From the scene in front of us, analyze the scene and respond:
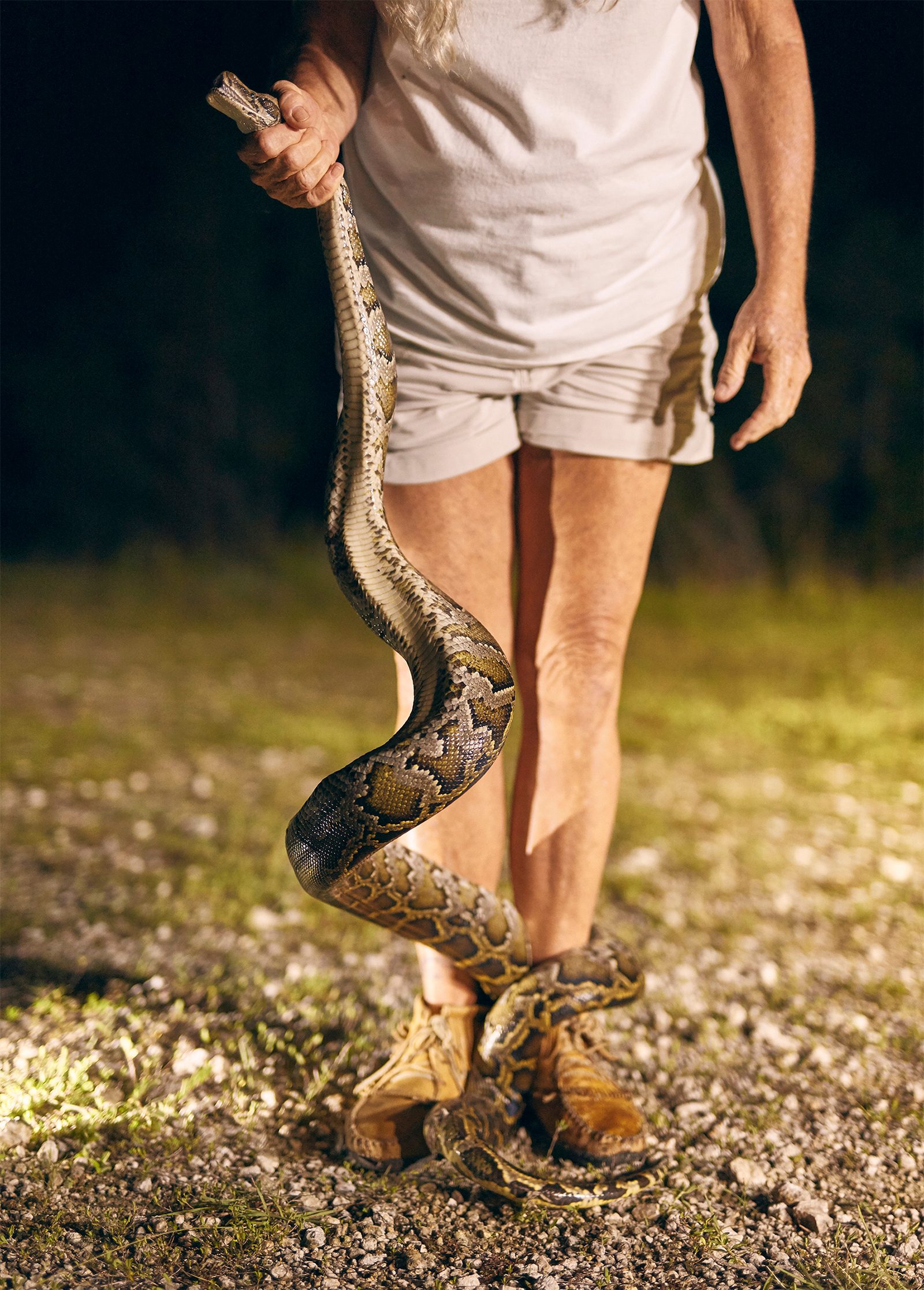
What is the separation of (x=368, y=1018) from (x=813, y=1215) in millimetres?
1133

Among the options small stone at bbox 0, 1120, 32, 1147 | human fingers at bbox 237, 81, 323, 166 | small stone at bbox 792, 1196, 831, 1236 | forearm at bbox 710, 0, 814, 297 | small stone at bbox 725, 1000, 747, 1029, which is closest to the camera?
human fingers at bbox 237, 81, 323, 166

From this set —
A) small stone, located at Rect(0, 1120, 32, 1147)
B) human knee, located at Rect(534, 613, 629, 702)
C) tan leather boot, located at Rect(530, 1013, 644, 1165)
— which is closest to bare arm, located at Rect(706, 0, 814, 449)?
human knee, located at Rect(534, 613, 629, 702)

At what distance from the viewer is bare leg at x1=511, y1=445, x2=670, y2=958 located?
2.24 meters

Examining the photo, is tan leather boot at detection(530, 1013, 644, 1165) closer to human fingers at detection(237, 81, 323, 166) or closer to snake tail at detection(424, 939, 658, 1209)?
snake tail at detection(424, 939, 658, 1209)

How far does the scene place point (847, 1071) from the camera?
240 cm

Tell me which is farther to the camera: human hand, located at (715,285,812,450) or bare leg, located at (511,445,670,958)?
bare leg, located at (511,445,670,958)

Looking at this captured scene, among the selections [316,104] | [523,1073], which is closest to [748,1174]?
[523,1073]

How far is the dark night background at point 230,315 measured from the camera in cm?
883

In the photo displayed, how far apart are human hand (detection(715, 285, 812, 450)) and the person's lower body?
6.6 inches

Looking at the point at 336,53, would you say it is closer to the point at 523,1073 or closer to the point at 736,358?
the point at 736,358

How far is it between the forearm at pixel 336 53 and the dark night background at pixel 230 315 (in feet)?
17.9

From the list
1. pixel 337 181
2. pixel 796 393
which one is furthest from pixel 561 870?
pixel 337 181

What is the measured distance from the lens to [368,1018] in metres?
2.62

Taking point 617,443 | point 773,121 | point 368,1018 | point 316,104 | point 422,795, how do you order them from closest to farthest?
point 422,795 < point 316,104 < point 773,121 < point 617,443 < point 368,1018
